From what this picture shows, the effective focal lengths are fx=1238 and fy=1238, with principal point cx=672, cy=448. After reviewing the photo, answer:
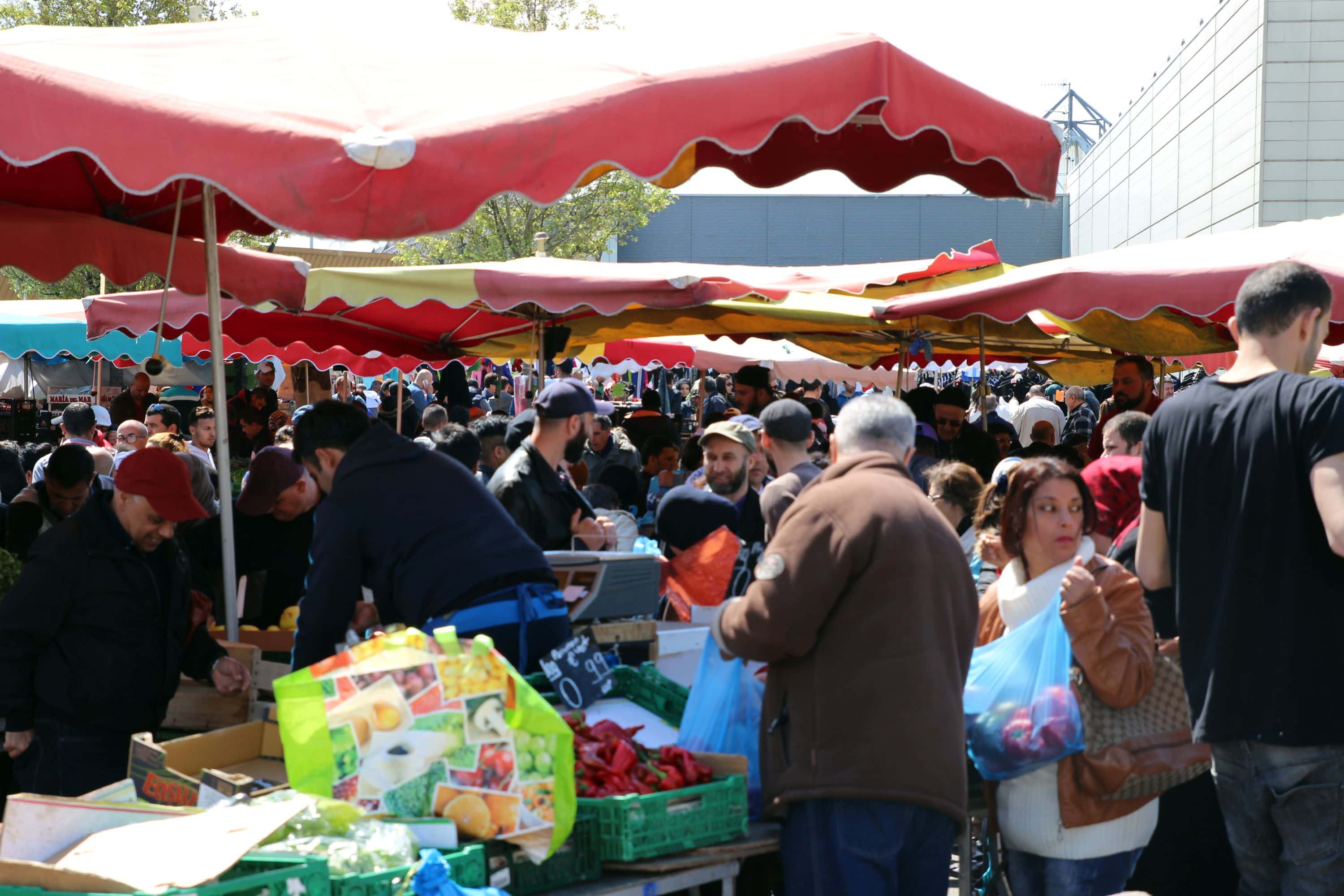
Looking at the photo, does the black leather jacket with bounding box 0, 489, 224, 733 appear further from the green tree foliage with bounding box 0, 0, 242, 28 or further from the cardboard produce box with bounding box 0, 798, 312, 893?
the green tree foliage with bounding box 0, 0, 242, 28

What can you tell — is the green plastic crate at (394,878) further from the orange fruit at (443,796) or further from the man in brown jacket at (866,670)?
the man in brown jacket at (866,670)

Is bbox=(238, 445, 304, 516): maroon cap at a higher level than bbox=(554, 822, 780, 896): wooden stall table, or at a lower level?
higher

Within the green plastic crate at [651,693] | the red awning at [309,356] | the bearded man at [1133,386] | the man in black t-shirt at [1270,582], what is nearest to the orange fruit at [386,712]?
the green plastic crate at [651,693]

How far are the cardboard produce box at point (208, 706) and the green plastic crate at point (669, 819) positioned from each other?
164cm

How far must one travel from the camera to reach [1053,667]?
3.54 metres

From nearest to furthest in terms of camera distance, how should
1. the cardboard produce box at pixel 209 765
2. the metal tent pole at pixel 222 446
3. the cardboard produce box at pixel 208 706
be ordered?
the cardboard produce box at pixel 209 765
the cardboard produce box at pixel 208 706
the metal tent pole at pixel 222 446

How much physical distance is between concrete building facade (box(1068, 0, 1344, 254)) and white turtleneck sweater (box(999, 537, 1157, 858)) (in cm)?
2446

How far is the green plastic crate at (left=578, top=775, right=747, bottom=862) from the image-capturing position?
3.09 metres

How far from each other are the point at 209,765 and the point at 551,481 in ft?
5.61

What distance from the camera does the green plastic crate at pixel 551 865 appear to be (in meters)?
2.95

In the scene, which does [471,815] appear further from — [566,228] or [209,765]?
[566,228]

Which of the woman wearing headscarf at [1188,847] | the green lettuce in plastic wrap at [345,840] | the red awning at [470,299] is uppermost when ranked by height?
the red awning at [470,299]

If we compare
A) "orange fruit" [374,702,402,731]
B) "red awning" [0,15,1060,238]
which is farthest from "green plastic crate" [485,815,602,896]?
"red awning" [0,15,1060,238]

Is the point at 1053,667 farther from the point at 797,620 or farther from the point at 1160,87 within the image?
the point at 1160,87
